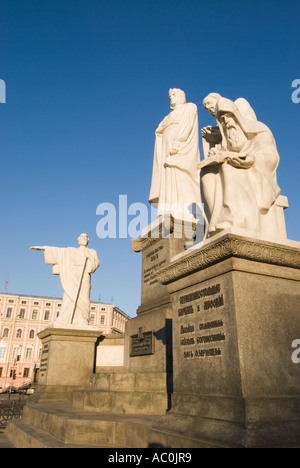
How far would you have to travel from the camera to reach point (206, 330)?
12.6 feet

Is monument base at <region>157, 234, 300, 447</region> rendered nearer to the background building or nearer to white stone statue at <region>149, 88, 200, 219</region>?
white stone statue at <region>149, 88, 200, 219</region>

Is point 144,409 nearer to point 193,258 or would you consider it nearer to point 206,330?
point 206,330

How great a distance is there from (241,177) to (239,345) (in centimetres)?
208

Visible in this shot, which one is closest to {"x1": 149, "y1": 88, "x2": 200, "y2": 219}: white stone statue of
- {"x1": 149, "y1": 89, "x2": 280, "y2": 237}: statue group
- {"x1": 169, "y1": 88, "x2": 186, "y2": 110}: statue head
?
{"x1": 169, "y1": 88, "x2": 186, "y2": 110}: statue head

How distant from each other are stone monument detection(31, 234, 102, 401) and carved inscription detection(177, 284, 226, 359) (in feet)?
23.5

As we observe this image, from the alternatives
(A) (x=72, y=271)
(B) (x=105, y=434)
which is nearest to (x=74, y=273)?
(A) (x=72, y=271)

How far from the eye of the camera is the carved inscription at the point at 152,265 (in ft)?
27.2

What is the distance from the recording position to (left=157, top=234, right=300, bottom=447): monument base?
312cm

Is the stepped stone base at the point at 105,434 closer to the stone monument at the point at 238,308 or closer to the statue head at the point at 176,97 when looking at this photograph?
the stone monument at the point at 238,308

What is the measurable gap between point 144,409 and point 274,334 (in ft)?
9.30

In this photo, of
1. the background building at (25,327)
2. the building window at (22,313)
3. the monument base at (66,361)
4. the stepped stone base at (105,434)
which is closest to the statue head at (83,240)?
the monument base at (66,361)

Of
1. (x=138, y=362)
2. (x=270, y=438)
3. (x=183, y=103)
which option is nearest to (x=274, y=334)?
(x=270, y=438)

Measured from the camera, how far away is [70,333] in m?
10.8

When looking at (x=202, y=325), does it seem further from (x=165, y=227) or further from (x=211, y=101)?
(x=165, y=227)
